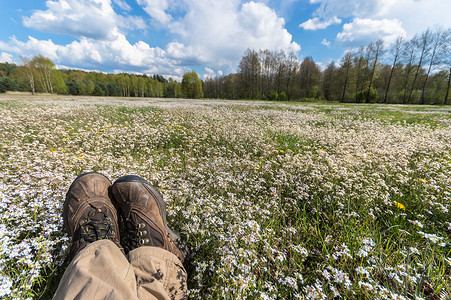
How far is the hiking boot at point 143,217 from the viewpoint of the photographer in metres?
2.13

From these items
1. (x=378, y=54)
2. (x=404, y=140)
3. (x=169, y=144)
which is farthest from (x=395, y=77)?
(x=169, y=144)

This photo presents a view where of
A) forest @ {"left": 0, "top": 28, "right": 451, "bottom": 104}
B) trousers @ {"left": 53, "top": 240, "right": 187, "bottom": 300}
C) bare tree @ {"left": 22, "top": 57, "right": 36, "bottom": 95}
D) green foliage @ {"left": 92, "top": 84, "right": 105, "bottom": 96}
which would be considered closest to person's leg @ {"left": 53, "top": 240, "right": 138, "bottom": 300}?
trousers @ {"left": 53, "top": 240, "right": 187, "bottom": 300}

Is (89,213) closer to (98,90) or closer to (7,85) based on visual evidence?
(98,90)

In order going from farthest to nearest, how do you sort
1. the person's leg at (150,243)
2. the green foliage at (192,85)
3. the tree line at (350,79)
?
1. the green foliage at (192,85)
2. the tree line at (350,79)
3. the person's leg at (150,243)

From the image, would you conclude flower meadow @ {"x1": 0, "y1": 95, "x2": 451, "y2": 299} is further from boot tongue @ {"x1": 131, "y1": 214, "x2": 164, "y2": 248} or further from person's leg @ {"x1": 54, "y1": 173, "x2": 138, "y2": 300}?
boot tongue @ {"x1": 131, "y1": 214, "x2": 164, "y2": 248}

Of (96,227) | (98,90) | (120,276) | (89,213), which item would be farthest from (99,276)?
(98,90)

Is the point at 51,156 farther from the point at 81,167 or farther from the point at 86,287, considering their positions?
the point at 86,287

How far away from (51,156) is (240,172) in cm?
362

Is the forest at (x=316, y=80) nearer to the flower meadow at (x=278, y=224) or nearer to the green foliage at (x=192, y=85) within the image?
the green foliage at (x=192, y=85)

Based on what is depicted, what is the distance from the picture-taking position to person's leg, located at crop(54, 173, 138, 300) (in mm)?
1394

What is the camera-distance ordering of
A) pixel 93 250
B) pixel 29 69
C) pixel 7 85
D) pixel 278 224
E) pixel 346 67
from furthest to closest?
pixel 7 85 < pixel 29 69 < pixel 346 67 < pixel 278 224 < pixel 93 250

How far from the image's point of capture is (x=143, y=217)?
2223mm

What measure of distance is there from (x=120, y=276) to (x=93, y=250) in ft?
1.20

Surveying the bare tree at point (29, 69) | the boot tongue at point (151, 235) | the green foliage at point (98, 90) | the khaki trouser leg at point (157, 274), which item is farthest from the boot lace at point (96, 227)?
the green foliage at point (98, 90)
